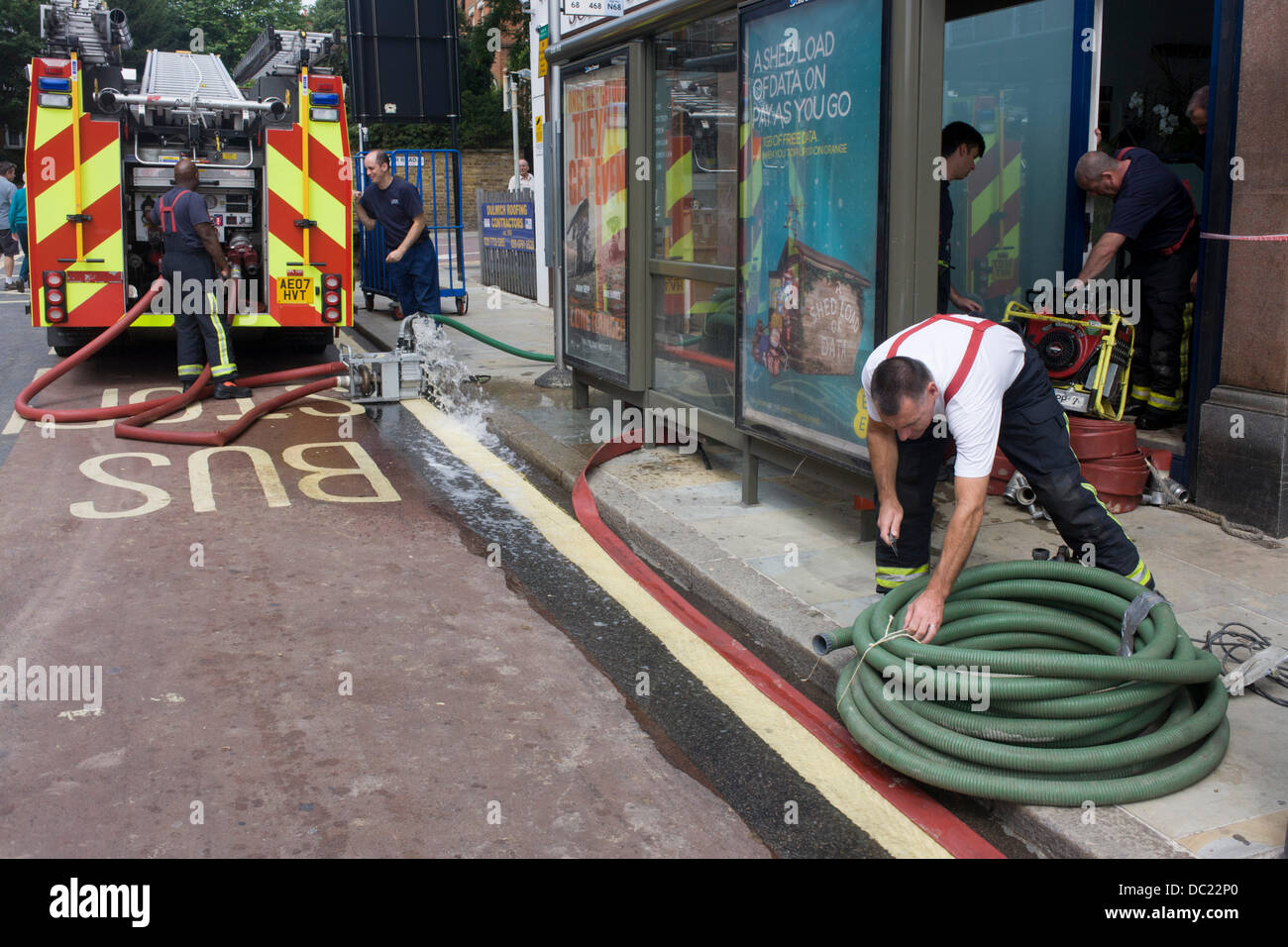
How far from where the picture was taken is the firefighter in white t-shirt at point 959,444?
3732 mm

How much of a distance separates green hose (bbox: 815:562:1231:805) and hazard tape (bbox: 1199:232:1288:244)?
7.60 ft

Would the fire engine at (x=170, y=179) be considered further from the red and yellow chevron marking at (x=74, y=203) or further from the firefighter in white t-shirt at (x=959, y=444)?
Answer: the firefighter in white t-shirt at (x=959, y=444)

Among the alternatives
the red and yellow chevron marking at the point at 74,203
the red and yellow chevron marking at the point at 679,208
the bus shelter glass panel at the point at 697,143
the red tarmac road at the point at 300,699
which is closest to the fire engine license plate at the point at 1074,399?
the bus shelter glass panel at the point at 697,143

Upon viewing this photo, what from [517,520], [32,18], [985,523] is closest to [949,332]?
[985,523]

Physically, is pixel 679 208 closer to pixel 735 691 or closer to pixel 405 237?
pixel 735 691

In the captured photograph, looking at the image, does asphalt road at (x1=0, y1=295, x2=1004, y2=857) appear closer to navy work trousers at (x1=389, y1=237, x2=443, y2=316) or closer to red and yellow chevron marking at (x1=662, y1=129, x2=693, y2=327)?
red and yellow chevron marking at (x1=662, y1=129, x2=693, y2=327)

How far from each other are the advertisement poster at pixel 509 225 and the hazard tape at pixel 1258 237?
10811 mm

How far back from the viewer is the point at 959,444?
149 inches

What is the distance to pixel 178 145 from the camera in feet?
33.8

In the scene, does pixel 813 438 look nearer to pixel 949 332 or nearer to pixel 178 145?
pixel 949 332

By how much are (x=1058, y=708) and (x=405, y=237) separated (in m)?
7.90

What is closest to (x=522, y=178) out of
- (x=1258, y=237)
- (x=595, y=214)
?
(x=595, y=214)
